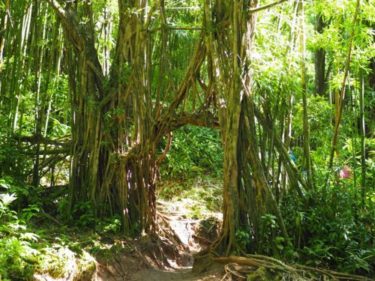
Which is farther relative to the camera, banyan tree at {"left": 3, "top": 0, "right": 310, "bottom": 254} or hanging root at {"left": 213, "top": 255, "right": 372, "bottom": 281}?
banyan tree at {"left": 3, "top": 0, "right": 310, "bottom": 254}

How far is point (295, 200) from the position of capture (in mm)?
4898

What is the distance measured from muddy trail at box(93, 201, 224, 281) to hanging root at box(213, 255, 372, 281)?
182 mm

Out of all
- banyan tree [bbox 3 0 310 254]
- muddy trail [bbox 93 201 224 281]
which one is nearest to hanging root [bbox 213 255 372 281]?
muddy trail [bbox 93 201 224 281]

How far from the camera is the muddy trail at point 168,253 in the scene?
489 centimetres

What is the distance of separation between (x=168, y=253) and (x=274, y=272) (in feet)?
6.97

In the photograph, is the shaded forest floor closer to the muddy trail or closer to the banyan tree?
the muddy trail

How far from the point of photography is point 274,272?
4121 mm

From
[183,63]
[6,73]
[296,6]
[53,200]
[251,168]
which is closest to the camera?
[251,168]

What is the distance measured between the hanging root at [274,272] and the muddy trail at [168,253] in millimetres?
182

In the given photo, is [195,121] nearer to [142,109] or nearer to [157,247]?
[142,109]

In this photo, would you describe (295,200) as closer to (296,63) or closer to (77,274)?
(296,63)

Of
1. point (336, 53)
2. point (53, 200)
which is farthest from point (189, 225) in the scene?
point (336, 53)

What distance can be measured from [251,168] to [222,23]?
1.40 metres

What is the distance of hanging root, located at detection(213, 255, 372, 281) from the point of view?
408 cm
